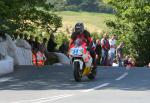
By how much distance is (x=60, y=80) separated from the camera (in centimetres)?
1912

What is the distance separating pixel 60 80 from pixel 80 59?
3.50 ft

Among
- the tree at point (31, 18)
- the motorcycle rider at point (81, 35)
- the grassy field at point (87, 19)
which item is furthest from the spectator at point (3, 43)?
the grassy field at point (87, 19)

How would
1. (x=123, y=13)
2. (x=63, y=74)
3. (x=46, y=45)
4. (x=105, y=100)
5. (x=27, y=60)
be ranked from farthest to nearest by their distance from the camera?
(x=123, y=13) < (x=46, y=45) < (x=27, y=60) < (x=63, y=74) < (x=105, y=100)

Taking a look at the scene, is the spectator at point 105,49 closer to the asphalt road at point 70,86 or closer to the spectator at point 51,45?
the spectator at point 51,45

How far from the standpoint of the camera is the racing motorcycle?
1830 centimetres

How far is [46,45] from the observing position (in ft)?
109

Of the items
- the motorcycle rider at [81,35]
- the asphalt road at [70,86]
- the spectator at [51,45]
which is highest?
the motorcycle rider at [81,35]

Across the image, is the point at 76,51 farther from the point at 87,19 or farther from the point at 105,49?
the point at 87,19

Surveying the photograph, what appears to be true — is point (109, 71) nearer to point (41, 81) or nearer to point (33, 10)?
point (41, 81)

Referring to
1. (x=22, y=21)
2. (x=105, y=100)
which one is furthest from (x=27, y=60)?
(x=105, y=100)

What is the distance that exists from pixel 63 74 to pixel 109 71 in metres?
1.89

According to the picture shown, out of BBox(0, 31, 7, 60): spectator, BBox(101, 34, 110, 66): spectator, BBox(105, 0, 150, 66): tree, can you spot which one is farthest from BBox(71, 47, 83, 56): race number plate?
BBox(105, 0, 150, 66): tree

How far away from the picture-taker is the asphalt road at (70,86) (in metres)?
14.5

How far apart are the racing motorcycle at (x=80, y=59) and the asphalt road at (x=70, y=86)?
0.30 metres
